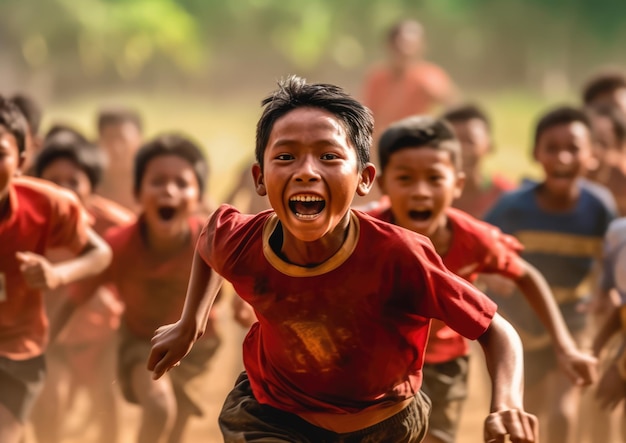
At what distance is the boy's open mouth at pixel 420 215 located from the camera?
453 cm

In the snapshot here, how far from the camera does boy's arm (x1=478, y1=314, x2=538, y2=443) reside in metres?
2.90

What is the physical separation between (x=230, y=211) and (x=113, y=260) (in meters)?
2.10

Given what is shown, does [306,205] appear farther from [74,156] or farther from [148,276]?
[74,156]

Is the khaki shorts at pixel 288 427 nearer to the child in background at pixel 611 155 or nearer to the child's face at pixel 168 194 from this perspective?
the child's face at pixel 168 194

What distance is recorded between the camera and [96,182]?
21.2ft

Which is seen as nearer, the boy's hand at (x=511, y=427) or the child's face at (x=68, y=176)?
the boy's hand at (x=511, y=427)

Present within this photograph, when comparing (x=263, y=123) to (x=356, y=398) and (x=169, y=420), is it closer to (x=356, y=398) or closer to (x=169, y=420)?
(x=356, y=398)

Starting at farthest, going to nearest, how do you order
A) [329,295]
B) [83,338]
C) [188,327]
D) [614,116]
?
[614,116], [83,338], [188,327], [329,295]

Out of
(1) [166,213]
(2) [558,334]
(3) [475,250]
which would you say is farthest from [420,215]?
(1) [166,213]

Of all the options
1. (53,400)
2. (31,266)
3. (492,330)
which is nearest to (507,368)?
(492,330)

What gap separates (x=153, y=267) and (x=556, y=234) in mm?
1808

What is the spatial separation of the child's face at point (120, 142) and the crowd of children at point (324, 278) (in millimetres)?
345

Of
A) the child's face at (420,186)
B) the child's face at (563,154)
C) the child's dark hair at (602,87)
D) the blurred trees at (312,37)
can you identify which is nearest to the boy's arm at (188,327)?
the child's face at (420,186)

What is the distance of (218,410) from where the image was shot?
24.2 ft
